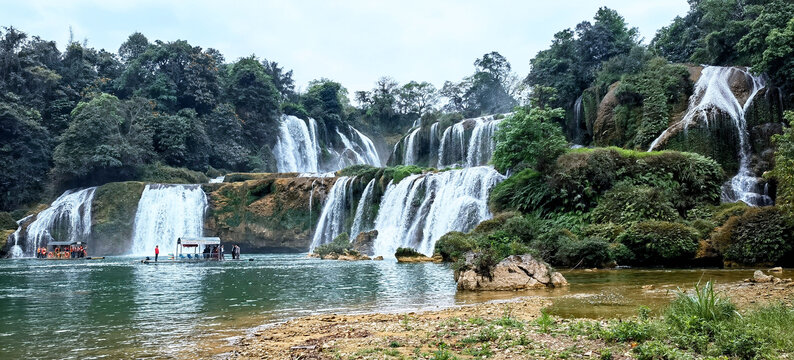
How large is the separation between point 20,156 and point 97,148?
748 centimetres

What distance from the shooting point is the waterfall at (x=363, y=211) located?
122 ft

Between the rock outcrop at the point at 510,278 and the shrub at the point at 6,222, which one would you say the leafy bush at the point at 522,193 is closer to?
the rock outcrop at the point at 510,278

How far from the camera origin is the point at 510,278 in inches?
541

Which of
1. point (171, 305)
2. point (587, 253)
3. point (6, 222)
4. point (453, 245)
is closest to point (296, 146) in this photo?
point (6, 222)

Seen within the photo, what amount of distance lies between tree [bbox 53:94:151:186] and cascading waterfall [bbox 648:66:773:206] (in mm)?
41406

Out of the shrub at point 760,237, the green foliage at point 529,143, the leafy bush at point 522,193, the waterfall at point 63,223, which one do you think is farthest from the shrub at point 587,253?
the waterfall at point 63,223

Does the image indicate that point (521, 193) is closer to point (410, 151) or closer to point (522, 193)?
point (522, 193)

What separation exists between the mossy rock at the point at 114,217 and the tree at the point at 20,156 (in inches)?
325

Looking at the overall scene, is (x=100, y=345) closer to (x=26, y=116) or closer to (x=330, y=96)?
(x=26, y=116)

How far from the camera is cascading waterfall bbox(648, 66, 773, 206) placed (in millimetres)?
23812

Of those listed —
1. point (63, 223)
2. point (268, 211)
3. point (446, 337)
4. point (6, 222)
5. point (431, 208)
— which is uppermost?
point (268, 211)

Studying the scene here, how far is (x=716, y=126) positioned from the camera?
2702 cm

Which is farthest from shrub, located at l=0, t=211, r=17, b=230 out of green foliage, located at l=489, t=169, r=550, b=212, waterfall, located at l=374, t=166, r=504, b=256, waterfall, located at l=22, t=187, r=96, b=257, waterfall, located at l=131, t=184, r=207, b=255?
green foliage, located at l=489, t=169, r=550, b=212

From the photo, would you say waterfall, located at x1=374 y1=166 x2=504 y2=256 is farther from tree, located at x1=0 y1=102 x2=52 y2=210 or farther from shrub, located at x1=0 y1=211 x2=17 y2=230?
tree, located at x1=0 y1=102 x2=52 y2=210
